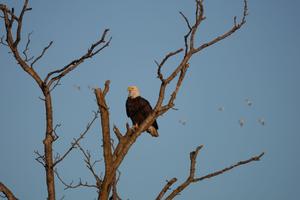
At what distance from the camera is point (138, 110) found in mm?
8938

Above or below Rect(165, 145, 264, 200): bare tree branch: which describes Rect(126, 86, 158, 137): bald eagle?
above

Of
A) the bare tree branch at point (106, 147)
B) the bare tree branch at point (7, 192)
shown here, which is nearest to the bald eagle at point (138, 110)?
the bare tree branch at point (106, 147)

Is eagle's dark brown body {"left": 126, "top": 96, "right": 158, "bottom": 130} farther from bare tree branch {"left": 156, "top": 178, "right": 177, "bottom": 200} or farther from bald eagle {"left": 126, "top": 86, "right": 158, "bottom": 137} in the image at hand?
bare tree branch {"left": 156, "top": 178, "right": 177, "bottom": 200}

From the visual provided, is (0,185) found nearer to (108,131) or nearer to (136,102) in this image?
(108,131)

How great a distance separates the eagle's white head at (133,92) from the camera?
9.42 m

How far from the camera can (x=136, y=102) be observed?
912 centimetres

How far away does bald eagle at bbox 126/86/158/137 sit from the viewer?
347 inches

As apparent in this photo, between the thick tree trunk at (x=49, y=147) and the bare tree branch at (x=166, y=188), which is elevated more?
the thick tree trunk at (x=49, y=147)

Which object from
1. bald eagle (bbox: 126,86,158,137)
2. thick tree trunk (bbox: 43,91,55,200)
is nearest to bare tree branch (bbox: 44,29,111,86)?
thick tree trunk (bbox: 43,91,55,200)

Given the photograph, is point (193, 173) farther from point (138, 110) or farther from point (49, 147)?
point (138, 110)

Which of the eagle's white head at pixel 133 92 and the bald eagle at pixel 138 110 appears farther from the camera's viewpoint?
the eagle's white head at pixel 133 92

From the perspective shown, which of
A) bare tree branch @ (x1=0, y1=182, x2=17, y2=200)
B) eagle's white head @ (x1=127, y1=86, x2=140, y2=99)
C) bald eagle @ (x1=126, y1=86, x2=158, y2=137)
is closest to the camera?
bare tree branch @ (x1=0, y1=182, x2=17, y2=200)

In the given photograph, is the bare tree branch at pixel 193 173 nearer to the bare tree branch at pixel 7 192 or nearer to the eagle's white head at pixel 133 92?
the bare tree branch at pixel 7 192

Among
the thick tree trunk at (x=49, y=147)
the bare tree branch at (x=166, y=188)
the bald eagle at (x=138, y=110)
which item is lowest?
the bare tree branch at (x=166, y=188)
